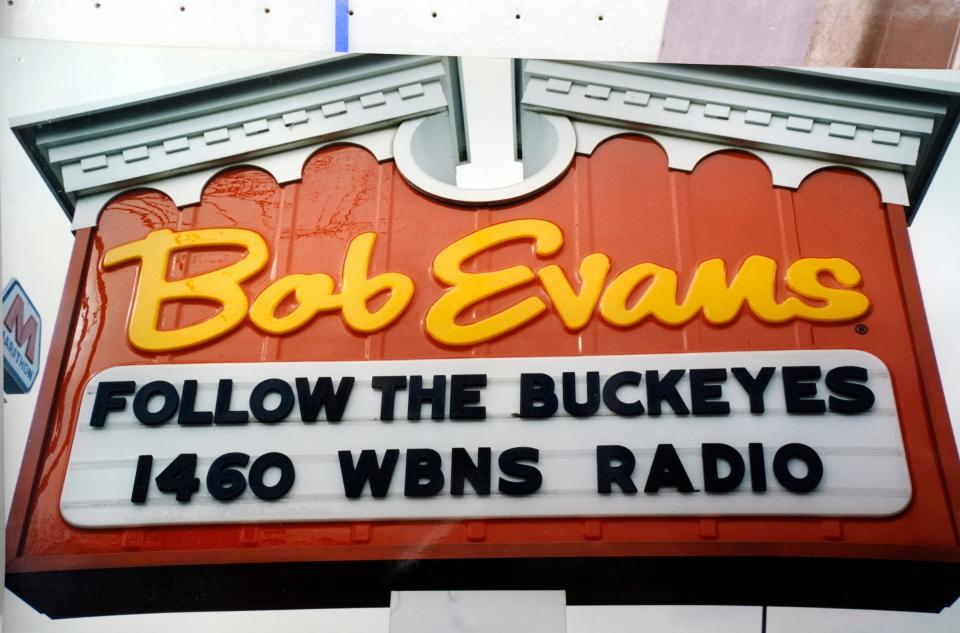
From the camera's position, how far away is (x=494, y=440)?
2.62 m

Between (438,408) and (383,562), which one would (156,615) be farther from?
(438,408)

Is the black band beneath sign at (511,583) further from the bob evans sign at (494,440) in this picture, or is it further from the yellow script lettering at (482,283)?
the yellow script lettering at (482,283)

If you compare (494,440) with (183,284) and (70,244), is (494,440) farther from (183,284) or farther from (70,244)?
(70,244)

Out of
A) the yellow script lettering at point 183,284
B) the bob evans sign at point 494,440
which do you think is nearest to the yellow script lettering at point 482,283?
the bob evans sign at point 494,440

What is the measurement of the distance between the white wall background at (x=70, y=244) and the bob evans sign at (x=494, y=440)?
0.87 feet

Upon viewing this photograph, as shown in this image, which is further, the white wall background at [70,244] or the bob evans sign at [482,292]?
the bob evans sign at [482,292]

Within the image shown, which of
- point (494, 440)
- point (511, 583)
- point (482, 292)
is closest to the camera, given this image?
point (511, 583)

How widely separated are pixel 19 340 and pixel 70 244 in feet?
1.45

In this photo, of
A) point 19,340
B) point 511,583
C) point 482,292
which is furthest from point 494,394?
point 19,340

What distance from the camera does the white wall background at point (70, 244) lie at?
93.0 inches

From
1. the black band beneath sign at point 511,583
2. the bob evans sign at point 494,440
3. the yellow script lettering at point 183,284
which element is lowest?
the black band beneath sign at point 511,583

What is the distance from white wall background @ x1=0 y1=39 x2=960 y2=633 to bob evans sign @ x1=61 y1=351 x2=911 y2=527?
0.26 metres

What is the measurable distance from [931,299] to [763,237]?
0.55 meters

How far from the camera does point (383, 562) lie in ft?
8.09
